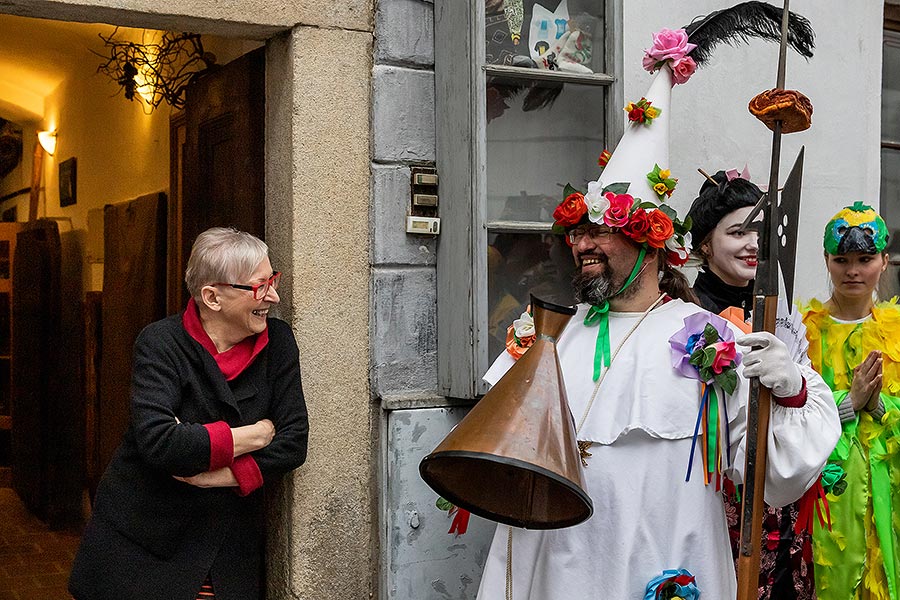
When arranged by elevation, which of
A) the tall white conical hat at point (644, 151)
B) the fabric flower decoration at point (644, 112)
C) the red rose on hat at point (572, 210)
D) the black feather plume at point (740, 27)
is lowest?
the red rose on hat at point (572, 210)

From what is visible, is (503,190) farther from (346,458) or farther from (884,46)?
(884,46)

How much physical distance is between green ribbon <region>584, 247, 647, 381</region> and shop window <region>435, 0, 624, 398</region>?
640 millimetres

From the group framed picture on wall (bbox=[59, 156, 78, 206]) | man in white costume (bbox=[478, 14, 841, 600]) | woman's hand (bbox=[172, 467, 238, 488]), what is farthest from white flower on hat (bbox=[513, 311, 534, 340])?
framed picture on wall (bbox=[59, 156, 78, 206])

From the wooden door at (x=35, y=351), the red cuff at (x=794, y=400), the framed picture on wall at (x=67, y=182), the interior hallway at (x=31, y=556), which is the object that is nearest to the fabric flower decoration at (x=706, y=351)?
the red cuff at (x=794, y=400)

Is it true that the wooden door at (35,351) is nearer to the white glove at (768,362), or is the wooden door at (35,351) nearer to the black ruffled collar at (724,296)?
the black ruffled collar at (724,296)

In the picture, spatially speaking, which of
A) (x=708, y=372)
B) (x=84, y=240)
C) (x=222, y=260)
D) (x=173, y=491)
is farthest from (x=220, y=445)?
(x=84, y=240)

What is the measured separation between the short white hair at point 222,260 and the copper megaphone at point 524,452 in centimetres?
83

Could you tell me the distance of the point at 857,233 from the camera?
3982 millimetres

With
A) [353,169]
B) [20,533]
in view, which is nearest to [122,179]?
[20,533]

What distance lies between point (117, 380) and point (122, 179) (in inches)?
51.5

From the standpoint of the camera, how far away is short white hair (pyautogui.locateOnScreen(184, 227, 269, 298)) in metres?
3.38

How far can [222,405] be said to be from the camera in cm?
338

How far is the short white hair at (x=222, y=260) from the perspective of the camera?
3.38 m

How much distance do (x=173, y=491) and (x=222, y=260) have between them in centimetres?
68
